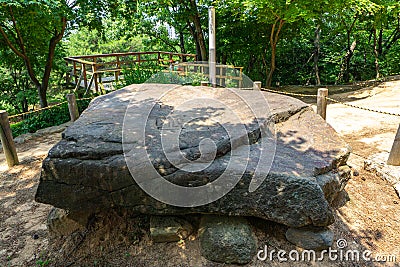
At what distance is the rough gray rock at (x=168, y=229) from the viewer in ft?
9.10

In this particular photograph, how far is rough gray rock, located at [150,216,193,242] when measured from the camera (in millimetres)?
2773

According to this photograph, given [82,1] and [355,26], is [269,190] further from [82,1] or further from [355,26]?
[355,26]

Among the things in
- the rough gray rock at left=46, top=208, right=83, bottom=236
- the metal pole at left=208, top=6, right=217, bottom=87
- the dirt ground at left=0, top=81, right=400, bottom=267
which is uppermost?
the metal pole at left=208, top=6, right=217, bottom=87

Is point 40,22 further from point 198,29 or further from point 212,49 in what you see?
point 212,49

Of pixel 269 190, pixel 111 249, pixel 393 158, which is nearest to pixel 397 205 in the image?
pixel 393 158

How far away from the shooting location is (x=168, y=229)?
2.78m

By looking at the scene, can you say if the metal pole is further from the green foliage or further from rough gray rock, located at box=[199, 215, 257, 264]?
rough gray rock, located at box=[199, 215, 257, 264]

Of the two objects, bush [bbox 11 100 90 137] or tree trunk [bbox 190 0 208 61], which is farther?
tree trunk [bbox 190 0 208 61]

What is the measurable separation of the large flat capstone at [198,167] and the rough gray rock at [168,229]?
15 cm

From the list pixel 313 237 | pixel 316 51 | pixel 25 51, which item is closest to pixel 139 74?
pixel 25 51

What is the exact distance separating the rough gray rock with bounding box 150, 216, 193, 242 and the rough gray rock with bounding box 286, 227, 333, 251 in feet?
3.38

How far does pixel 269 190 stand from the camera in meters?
2.55

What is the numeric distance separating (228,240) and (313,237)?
797 millimetres

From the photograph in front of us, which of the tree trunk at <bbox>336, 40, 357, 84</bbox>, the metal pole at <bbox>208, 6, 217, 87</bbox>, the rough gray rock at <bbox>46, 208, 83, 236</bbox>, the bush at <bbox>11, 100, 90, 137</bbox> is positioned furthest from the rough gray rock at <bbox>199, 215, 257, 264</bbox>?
the tree trunk at <bbox>336, 40, 357, 84</bbox>
